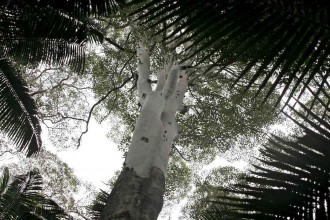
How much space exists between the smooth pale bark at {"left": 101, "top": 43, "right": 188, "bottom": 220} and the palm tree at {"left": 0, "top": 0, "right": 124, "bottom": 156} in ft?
4.43

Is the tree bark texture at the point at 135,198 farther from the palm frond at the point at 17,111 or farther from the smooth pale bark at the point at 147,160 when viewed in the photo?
the palm frond at the point at 17,111

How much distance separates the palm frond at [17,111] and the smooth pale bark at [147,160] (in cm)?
132

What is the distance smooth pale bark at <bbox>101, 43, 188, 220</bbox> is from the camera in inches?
182

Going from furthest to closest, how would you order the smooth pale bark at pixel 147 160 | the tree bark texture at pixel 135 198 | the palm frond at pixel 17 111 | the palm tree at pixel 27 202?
the palm frond at pixel 17 111 → the smooth pale bark at pixel 147 160 → the tree bark texture at pixel 135 198 → the palm tree at pixel 27 202

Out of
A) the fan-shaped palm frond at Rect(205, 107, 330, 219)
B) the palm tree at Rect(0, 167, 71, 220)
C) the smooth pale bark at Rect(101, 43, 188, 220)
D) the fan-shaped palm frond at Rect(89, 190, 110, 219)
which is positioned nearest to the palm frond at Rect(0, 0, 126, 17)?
the palm tree at Rect(0, 167, 71, 220)

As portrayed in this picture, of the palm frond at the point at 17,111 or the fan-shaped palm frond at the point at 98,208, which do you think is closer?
the palm frond at the point at 17,111

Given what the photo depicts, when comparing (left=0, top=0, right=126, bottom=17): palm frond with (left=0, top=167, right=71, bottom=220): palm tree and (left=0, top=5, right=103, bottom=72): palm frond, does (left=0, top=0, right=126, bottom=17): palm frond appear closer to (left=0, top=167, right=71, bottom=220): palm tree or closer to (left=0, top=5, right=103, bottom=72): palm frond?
(left=0, top=5, right=103, bottom=72): palm frond

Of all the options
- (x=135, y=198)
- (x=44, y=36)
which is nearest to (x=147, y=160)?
(x=135, y=198)

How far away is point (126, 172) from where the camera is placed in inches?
203

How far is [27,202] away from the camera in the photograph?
153 inches

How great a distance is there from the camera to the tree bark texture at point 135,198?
4516 millimetres

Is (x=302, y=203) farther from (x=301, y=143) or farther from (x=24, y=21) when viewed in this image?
(x=24, y=21)

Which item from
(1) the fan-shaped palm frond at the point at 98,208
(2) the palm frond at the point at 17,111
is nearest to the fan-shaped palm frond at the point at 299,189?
(1) the fan-shaped palm frond at the point at 98,208

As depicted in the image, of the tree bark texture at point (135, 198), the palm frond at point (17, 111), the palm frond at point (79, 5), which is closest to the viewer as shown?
the palm frond at point (79, 5)
